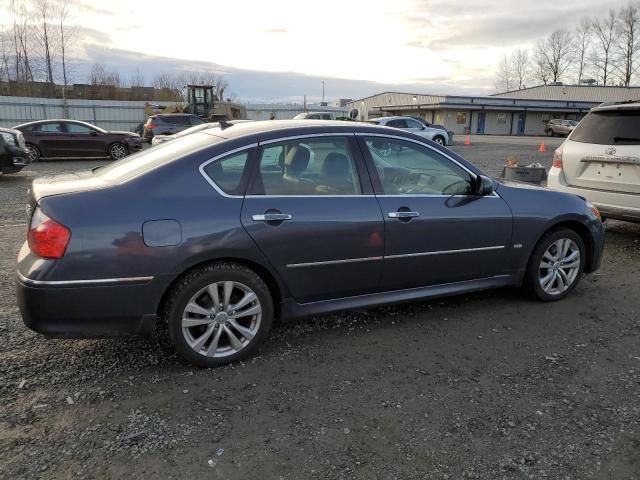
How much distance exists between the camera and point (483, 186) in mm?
4191

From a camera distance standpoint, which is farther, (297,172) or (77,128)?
(77,128)

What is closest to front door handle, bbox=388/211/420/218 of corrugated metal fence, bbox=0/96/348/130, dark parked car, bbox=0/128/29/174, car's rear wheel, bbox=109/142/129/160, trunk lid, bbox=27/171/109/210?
trunk lid, bbox=27/171/109/210

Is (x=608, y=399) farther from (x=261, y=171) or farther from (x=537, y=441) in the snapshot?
(x=261, y=171)

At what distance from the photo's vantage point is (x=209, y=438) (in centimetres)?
274

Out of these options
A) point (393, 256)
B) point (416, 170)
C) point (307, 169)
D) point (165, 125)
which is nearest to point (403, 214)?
point (393, 256)

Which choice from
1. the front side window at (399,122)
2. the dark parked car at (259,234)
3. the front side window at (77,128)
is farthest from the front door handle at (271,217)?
the front side window at (399,122)

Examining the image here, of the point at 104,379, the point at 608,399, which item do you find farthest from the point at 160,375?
the point at 608,399

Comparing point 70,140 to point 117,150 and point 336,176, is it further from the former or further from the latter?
point 336,176

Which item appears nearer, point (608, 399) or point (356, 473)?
point (356, 473)

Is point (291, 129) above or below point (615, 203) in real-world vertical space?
above

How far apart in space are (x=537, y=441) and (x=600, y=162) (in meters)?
4.74

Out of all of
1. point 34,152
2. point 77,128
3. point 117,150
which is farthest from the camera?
point 117,150

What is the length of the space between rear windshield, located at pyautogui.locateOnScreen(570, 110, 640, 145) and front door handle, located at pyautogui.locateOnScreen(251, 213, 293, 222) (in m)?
4.82

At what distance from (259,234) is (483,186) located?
1.94 m
